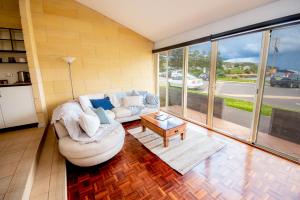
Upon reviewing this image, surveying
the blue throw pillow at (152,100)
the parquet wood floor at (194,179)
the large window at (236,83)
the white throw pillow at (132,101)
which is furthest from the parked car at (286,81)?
the white throw pillow at (132,101)

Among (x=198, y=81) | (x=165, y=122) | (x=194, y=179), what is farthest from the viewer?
(x=198, y=81)

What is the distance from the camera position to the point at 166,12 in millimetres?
3316

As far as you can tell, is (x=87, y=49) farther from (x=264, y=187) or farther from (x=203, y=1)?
(x=264, y=187)

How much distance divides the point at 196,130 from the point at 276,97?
165 centimetres

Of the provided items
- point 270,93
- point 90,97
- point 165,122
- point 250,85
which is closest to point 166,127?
point 165,122

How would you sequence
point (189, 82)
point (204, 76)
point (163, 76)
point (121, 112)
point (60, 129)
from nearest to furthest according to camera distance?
point (60, 129)
point (204, 76)
point (121, 112)
point (189, 82)
point (163, 76)

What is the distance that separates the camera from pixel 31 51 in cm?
307

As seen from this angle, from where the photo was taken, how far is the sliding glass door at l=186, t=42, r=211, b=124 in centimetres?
361

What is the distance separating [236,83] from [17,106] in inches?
181

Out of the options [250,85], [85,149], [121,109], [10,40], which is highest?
[10,40]

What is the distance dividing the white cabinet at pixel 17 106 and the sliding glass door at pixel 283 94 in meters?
4.68

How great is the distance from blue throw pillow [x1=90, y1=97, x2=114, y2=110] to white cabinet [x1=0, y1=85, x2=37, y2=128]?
126 cm

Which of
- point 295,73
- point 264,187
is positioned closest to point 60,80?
point 264,187

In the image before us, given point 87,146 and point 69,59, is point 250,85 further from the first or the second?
point 69,59
